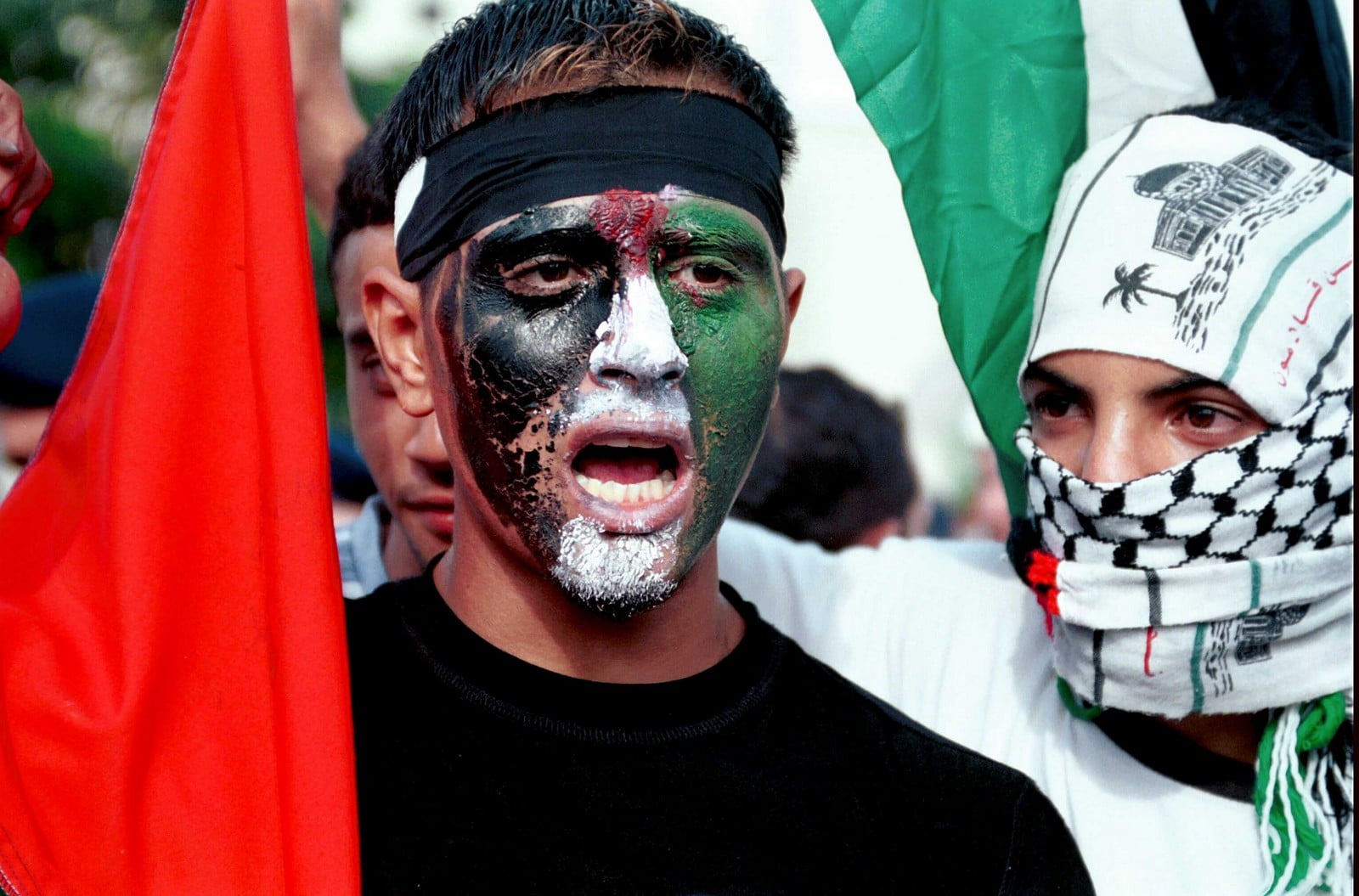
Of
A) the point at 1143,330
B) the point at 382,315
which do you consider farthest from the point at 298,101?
the point at 1143,330

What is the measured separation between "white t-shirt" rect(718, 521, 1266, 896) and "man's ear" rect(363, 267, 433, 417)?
1043 mm

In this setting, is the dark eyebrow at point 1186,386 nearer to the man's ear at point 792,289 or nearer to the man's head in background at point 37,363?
the man's ear at point 792,289

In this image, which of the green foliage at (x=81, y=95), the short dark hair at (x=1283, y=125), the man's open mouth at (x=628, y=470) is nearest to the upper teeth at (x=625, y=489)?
the man's open mouth at (x=628, y=470)

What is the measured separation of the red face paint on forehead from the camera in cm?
229

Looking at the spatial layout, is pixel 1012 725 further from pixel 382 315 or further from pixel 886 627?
pixel 382 315

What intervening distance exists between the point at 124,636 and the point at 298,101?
2125mm

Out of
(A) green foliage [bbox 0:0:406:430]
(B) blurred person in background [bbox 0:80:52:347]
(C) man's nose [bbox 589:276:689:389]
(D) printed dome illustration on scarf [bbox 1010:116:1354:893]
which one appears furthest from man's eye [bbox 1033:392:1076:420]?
(A) green foliage [bbox 0:0:406:430]

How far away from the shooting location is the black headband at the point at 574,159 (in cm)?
231

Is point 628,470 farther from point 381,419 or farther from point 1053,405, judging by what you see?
point 381,419

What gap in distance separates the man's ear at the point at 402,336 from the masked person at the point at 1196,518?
1221mm

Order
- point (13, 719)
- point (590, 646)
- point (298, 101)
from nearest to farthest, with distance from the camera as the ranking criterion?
point (13, 719) → point (590, 646) → point (298, 101)

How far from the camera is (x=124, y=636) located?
2.09 meters

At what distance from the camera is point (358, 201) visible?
131 inches

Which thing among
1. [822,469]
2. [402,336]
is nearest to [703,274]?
[402,336]
